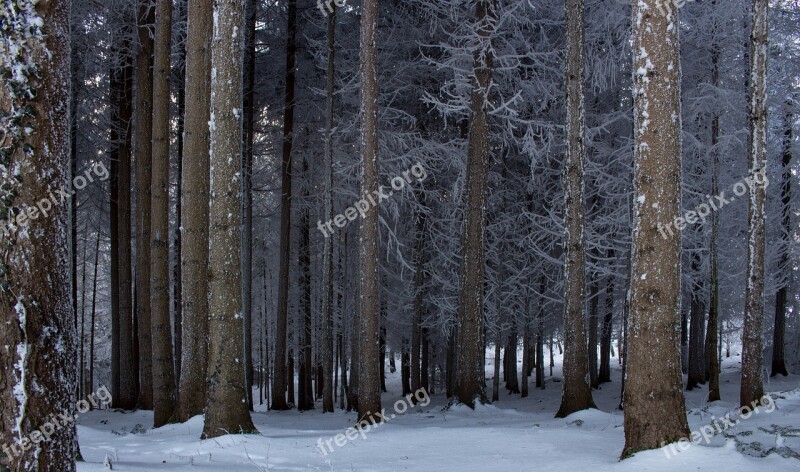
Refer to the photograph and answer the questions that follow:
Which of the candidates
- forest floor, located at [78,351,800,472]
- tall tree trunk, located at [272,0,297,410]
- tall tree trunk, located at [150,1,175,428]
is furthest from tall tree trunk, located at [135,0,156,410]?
tall tree trunk, located at [272,0,297,410]

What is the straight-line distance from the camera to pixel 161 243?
10219mm

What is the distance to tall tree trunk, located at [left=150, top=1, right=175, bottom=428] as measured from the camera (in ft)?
32.8

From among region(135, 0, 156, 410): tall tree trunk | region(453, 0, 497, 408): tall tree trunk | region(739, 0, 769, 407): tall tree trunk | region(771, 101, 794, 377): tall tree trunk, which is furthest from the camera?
region(771, 101, 794, 377): tall tree trunk

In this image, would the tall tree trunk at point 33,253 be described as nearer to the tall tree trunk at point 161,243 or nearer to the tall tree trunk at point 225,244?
the tall tree trunk at point 225,244

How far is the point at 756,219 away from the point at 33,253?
10.4m

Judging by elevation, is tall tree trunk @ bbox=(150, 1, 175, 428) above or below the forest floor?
above

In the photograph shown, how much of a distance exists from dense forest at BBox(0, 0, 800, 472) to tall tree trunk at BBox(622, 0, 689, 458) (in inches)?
0.8

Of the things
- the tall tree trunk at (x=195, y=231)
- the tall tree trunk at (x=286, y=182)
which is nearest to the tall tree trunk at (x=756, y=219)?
the tall tree trunk at (x=195, y=231)

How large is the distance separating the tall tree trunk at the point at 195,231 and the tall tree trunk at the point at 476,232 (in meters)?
5.09

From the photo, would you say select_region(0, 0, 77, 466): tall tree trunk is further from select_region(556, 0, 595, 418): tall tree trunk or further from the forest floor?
select_region(556, 0, 595, 418): tall tree trunk

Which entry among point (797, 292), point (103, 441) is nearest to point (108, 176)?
point (103, 441)

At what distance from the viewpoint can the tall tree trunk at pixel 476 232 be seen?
479 inches

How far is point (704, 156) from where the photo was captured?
14.1 meters

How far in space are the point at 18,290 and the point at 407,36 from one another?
43.2 feet
